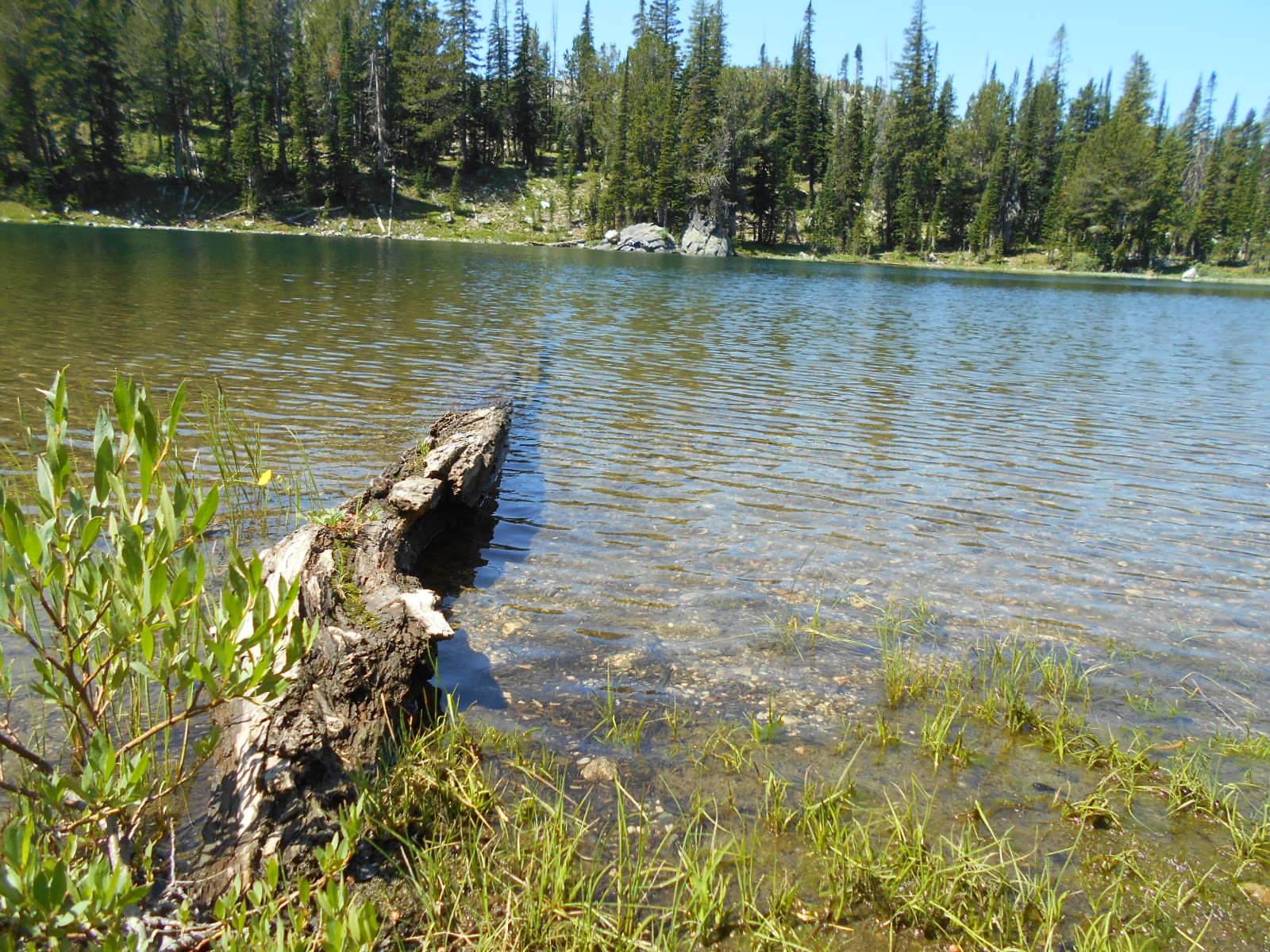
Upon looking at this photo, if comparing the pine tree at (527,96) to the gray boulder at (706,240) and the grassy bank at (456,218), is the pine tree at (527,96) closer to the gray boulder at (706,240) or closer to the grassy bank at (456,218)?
the grassy bank at (456,218)

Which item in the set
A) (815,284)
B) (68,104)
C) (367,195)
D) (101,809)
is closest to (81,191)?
(68,104)

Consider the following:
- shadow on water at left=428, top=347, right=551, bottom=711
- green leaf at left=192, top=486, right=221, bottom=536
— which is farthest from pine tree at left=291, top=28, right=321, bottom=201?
green leaf at left=192, top=486, right=221, bottom=536

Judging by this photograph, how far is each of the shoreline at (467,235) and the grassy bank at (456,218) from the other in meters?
0.14

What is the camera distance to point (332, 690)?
11.0ft

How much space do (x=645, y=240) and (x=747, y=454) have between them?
71.9 meters

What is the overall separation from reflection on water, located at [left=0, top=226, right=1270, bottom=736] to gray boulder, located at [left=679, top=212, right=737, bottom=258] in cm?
5661

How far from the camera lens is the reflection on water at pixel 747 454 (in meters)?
5.27

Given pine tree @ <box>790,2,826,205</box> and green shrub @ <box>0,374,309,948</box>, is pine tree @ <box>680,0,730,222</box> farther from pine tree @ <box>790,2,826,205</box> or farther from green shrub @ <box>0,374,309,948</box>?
green shrub @ <box>0,374,309,948</box>

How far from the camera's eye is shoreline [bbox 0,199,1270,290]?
63656 mm

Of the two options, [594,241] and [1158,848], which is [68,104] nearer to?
[594,241]

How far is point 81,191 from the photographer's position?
66.0 meters

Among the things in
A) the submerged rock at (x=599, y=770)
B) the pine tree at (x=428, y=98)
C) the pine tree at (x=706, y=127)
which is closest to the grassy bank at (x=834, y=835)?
the submerged rock at (x=599, y=770)

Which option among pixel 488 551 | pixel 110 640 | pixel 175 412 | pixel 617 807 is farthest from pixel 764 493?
pixel 110 640

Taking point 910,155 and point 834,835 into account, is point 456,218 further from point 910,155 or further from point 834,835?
point 834,835
